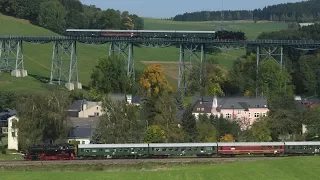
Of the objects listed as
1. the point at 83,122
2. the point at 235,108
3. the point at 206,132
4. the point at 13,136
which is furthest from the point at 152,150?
the point at 235,108

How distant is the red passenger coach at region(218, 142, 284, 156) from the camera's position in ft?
177

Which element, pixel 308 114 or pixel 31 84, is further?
pixel 31 84

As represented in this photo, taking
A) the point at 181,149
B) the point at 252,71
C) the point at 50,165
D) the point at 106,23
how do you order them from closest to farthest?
1. the point at 50,165
2. the point at 181,149
3. the point at 252,71
4. the point at 106,23

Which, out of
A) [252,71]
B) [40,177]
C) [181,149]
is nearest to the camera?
[40,177]

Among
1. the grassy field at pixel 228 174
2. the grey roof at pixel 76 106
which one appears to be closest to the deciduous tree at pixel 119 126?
the grey roof at pixel 76 106

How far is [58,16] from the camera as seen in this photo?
519ft

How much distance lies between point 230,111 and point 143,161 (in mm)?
29860

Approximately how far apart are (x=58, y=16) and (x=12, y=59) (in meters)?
47.7

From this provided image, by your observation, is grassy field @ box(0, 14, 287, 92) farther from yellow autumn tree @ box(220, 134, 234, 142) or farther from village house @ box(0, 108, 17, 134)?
yellow autumn tree @ box(220, 134, 234, 142)

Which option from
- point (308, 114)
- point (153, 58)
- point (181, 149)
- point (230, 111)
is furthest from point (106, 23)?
point (181, 149)

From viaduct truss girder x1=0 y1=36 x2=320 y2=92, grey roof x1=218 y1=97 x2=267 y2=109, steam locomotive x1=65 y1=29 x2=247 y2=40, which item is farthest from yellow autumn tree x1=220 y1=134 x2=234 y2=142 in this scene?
steam locomotive x1=65 y1=29 x2=247 y2=40

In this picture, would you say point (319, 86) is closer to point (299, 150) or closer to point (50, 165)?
point (299, 150)

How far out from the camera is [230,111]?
255ft

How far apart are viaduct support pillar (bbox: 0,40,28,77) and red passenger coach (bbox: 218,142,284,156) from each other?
61050 mm
